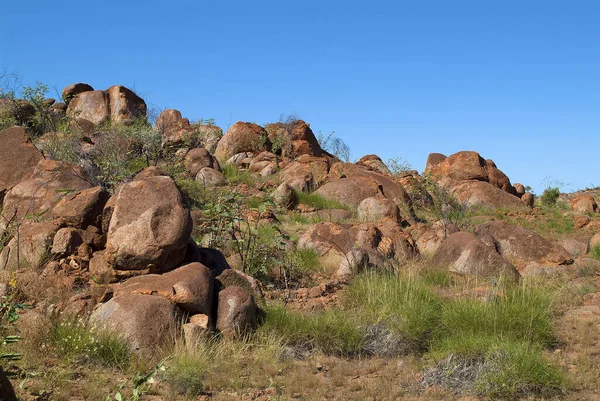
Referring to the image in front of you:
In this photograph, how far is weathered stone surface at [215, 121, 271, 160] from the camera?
26.6 m

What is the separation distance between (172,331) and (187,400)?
110cm

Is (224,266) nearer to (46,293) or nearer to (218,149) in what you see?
(46,293)

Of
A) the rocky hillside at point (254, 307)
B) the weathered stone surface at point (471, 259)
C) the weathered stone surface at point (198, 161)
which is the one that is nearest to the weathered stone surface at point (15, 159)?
the rocky hillside at point (254, 307)

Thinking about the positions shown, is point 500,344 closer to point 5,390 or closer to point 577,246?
point 5,390

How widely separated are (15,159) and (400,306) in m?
7.55

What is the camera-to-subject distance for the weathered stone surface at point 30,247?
26.9 ft

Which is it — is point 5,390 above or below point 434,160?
below

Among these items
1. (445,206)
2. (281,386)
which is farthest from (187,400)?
(445,206)

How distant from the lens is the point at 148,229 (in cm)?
734

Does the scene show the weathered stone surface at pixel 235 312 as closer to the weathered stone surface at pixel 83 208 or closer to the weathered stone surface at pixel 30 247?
the weathered stone surface at pixel 83 208

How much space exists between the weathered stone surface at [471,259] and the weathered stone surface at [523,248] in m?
1.28

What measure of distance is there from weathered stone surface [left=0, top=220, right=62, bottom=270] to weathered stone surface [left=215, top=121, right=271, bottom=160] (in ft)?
59.0

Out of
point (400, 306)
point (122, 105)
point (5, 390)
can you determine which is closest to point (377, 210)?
point (400, 306)

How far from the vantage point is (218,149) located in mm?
26953
